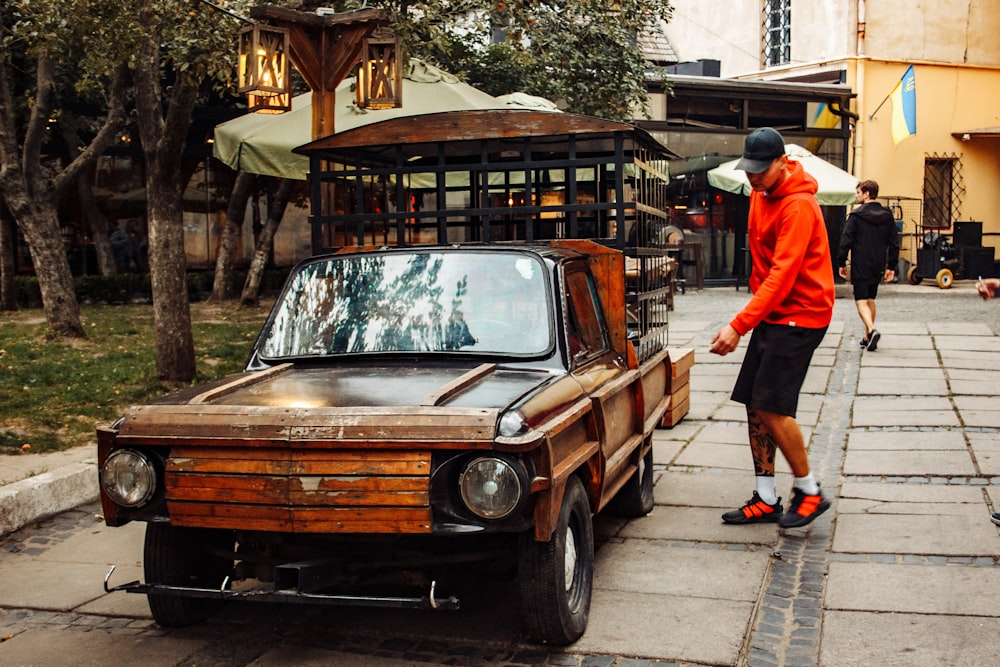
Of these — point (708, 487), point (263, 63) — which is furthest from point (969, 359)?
point (263, 63)

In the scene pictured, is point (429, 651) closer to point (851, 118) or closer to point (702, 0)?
point (851, 118)

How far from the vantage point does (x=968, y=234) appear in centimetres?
2406

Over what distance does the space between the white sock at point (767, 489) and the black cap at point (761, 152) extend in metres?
1.64

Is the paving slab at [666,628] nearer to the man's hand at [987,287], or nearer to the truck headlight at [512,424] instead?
the truck headlight at [512,424]

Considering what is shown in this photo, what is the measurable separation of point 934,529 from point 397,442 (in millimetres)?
3278

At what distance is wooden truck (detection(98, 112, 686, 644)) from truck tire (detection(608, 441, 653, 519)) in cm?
25

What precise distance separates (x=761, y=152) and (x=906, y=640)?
8.12 ft

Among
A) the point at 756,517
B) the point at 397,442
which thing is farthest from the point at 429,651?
the point at 756,517

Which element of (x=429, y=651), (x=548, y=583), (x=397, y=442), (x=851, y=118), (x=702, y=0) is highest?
(x=702, y=0)

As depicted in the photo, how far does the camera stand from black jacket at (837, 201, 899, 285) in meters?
11.8

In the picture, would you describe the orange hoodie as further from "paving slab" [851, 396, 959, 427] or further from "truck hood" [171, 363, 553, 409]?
"paving slab" [851, 396, 959, 427]

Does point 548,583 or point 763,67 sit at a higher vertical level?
point 763,67

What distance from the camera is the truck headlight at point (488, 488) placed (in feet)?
12.6

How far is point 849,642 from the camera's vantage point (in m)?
4.28
